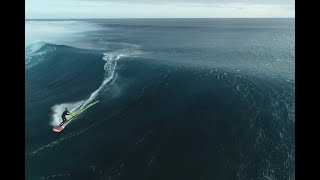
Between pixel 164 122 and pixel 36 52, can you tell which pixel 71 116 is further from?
pixel 36 52

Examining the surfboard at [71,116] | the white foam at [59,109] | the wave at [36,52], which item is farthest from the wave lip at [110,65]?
the wave at [36,52]

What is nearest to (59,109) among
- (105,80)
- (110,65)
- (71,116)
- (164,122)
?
(71,116)

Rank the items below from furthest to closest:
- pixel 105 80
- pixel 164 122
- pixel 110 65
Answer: pixel 110 65 → pixel 105 80 → pixel 164 122

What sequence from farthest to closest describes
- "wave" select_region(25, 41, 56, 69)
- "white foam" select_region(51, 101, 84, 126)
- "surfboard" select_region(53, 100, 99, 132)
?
"wave" select_region(25, 41, 56, 69) < "white foam" select_region(51, 101, 84, 126) < "surfboard" select_region(53, 100, 99, 132)

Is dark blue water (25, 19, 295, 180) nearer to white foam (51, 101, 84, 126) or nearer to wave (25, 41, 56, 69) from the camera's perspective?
white foam (51, 101, 84, 126)

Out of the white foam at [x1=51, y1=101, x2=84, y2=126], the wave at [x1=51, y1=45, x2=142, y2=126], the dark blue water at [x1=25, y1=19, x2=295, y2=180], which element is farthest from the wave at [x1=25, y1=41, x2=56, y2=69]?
the white foam at [x1=51, y1=101, x2=84, y2=126]

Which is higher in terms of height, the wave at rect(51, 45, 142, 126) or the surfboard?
the wave at rect(51, 45, 142, 126)

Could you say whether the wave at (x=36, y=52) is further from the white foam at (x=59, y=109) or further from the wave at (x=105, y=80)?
the white foam at (x=59, y=109)

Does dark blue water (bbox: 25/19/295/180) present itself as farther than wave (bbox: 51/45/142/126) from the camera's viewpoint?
No

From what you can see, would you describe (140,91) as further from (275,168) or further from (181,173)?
(275,168)
